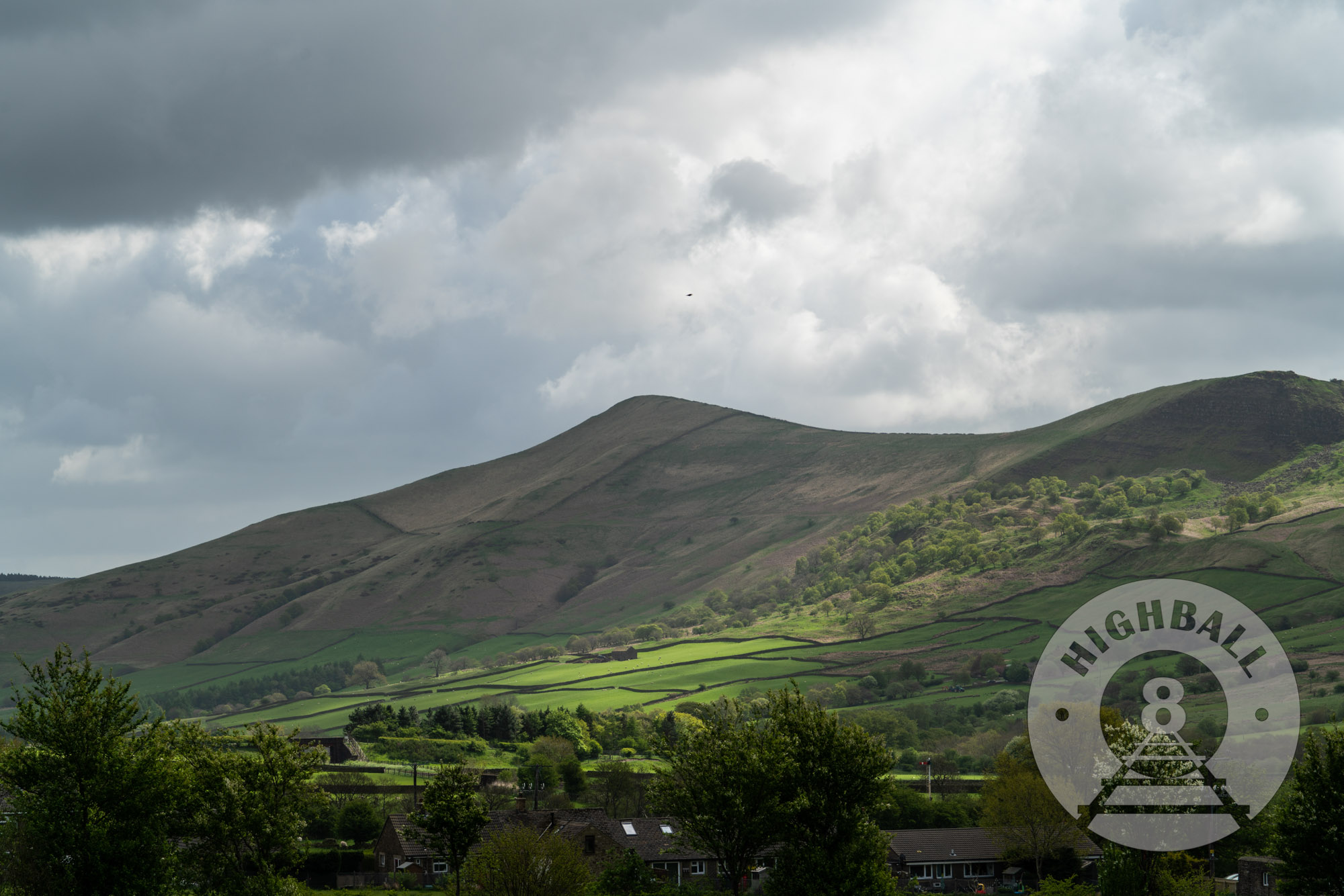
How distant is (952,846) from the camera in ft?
310

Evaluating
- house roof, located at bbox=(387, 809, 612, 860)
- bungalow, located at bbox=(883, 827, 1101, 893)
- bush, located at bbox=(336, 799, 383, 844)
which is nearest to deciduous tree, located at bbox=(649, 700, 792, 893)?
house roof, located at bbox=(387, 809, 612, 860)

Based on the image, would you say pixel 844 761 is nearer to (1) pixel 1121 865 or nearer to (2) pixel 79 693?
(1) pixel 1121 865

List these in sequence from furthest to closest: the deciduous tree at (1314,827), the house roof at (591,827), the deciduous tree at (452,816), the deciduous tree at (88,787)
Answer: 1. the house roof at (591,827)
2. the deciduous tree at (452,816)
3. the deciduous tree at (1314,827)
4. the deciduous tree at (88,787)

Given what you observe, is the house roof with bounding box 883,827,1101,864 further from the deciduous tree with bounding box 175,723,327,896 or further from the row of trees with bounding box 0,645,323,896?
the row of trees with bounding box 0,645,323,896

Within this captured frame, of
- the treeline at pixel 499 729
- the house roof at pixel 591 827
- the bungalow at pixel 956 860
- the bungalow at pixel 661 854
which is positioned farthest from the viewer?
the treeline at pixel 499 729

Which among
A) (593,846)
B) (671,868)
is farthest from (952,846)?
(593,846)

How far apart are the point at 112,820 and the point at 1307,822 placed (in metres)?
48.2

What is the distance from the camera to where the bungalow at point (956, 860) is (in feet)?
297

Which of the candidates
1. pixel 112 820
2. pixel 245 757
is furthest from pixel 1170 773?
pixel 112 820

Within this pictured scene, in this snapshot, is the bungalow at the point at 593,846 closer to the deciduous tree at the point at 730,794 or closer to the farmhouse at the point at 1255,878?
the deciduous tree at the point at 730,794

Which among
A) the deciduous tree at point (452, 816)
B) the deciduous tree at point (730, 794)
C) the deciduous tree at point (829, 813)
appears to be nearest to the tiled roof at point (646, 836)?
the deciduous tree at point (452, 816)

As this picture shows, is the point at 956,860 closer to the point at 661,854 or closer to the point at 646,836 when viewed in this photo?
the point at 661,854

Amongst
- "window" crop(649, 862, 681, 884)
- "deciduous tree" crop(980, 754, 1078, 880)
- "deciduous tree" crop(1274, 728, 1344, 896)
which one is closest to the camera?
"deciduous tree" crop(1274, 728, 1344, 896)

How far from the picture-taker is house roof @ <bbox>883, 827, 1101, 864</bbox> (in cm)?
9056
